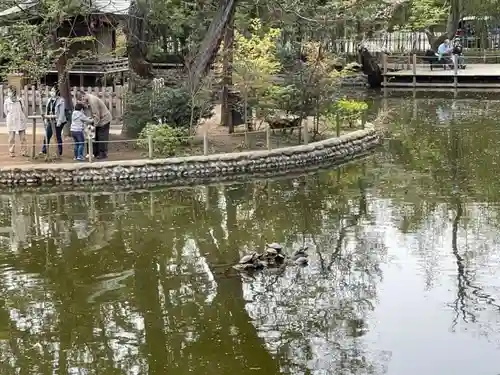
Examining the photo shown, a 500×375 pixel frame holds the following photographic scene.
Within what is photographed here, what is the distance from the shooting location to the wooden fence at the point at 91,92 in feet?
64.3

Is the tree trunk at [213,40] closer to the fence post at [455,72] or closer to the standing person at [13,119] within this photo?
the standing person at [13,119]

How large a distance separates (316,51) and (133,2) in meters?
4.58

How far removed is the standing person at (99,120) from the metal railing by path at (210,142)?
13 cm

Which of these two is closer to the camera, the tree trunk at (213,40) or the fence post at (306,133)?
the fence post at (306,133)

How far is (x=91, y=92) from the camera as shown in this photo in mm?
19562

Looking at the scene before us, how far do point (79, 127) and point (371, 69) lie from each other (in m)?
18.4

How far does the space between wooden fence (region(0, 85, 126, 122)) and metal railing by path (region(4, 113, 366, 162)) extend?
5.32 ft

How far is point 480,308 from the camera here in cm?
873

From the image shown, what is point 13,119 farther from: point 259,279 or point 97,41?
point 259,279

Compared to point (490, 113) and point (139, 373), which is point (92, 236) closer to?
point (139, 373)

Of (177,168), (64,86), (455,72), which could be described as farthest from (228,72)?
(455,72)

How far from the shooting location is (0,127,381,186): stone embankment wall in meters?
15.4

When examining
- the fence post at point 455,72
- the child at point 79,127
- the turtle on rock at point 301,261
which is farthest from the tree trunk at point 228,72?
the fence post at point 455,72

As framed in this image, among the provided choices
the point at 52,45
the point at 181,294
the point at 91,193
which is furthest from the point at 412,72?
the point at 181,294
